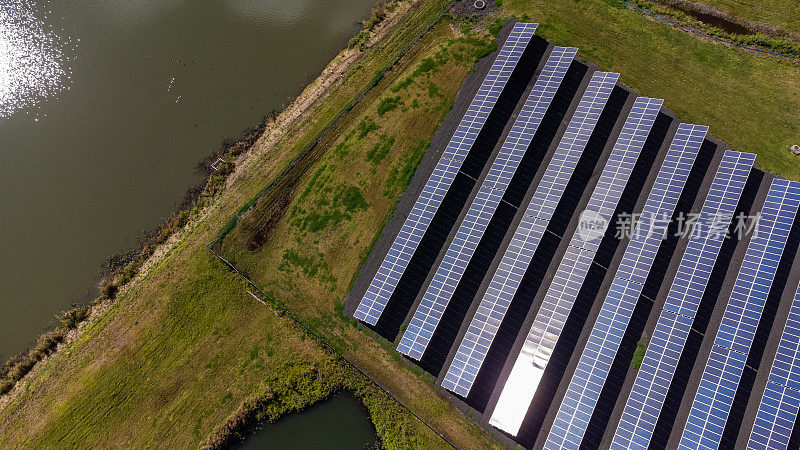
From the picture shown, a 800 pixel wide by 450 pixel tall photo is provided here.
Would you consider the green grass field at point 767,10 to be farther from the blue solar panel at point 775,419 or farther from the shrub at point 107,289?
the shrub at point 107,289

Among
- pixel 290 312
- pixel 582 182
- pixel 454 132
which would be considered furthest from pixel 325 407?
pixel 582 182

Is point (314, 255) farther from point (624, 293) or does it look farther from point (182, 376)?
point (624, 293)

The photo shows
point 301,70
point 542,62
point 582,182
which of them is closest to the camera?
point 582,182

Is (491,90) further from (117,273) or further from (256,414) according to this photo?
(117,273)

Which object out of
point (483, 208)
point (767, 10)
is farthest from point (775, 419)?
point (767, 10)

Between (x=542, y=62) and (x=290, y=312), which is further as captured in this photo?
(x=542, y=62)

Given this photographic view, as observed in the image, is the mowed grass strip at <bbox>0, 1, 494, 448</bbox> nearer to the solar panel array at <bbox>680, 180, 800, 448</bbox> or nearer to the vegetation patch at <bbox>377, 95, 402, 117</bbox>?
the vegetation patch at <bbox>377, 95, 402, 117</bbox>
